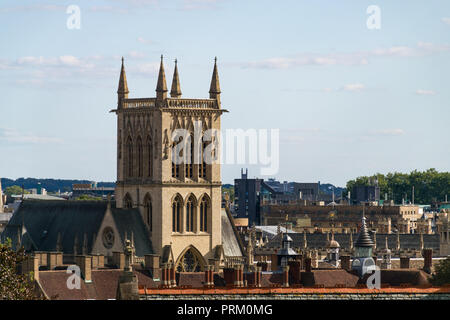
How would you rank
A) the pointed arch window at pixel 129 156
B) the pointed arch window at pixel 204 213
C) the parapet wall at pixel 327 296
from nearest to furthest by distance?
1. the parapet wall at pixel 327 296
2. the pointed arch window at pixel 129 156
3. the pointed arch window at pixel 204 213

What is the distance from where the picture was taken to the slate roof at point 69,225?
151875 millimetres

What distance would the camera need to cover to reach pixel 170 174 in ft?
516

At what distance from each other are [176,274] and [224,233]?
3446 centimetres

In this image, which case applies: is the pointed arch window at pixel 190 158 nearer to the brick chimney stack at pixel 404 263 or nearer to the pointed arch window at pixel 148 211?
the pointed arch window at pixel 148 211

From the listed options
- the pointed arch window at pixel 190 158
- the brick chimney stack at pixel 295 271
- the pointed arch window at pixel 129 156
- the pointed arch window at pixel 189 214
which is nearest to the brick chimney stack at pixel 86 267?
the brick chimney stack at pixel 295 271

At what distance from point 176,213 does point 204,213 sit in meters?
3.10

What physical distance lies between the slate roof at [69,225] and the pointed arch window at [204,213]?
5972 millimetres

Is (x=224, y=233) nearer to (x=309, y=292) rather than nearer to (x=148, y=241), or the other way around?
(x=148, y=241)

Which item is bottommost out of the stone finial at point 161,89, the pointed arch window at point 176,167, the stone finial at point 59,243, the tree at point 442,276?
the tree at point 442,276

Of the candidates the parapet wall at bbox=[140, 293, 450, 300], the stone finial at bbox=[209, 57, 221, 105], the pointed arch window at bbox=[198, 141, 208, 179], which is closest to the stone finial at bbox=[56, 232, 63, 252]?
the pointed arch window at bbox=[198, 141, 208, 179]

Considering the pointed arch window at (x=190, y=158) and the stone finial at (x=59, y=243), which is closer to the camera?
the stone finial at (x=59, y=243)

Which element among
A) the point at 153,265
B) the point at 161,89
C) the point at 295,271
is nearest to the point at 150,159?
the point at 161,89
